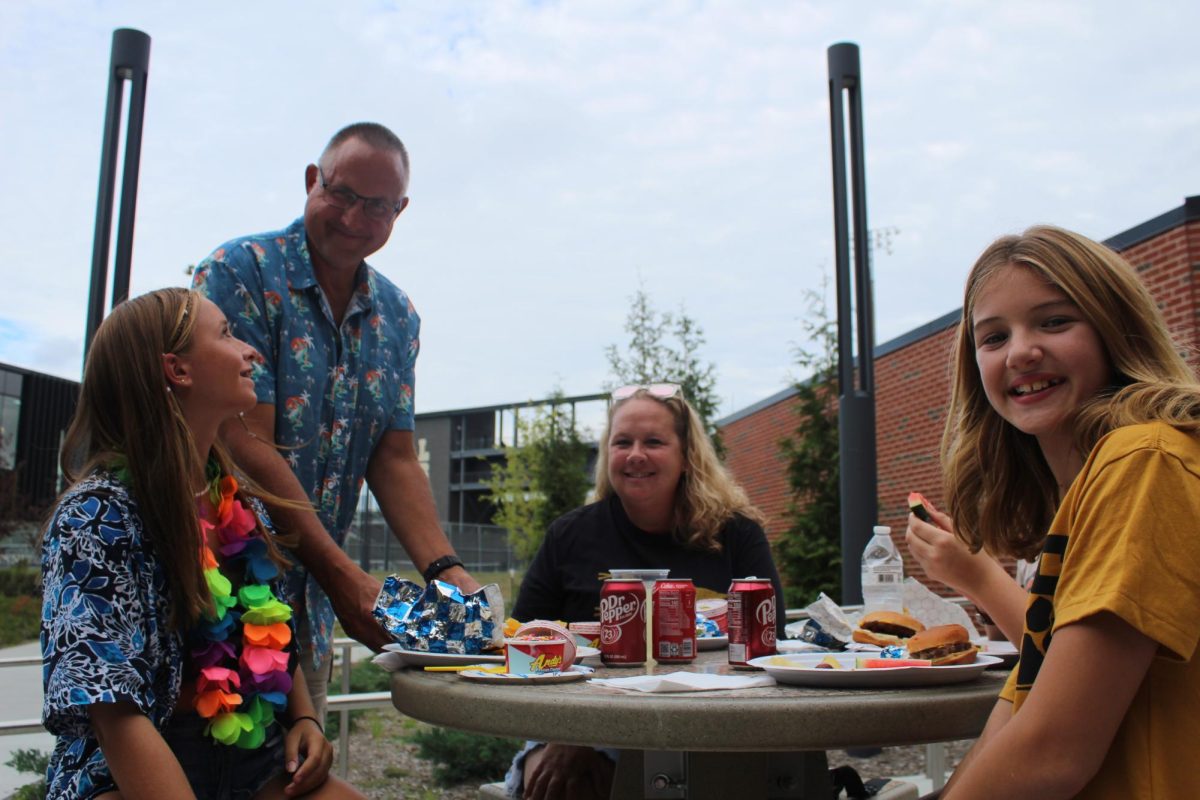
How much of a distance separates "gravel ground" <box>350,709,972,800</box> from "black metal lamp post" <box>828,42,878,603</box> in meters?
1.27

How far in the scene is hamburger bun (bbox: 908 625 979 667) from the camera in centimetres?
A: 155

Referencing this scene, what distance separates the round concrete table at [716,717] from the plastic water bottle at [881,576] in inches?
33.4

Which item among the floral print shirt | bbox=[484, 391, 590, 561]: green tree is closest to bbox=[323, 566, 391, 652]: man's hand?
the floral print shirt

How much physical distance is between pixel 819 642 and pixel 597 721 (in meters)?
0.92

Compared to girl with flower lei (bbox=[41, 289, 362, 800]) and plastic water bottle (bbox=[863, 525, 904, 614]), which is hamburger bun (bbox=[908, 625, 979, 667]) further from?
girl with flower lei (bbox=[41, 289, 362, 800])

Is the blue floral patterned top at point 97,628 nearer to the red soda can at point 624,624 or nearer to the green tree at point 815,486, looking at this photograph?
the red soda can at point 624,624

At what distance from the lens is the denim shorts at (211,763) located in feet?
5.65

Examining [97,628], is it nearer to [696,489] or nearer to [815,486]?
[696,489]

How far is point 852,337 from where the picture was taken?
534 centimetres

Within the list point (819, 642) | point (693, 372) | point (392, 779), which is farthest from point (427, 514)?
point (693, 372)

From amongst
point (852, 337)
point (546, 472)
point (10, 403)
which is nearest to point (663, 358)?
point (546, 472)

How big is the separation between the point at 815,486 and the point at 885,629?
8466mm

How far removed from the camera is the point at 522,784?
2.32 meters

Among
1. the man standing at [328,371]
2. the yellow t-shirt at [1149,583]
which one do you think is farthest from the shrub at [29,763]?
the yellow t-shirt at [1149,583]
